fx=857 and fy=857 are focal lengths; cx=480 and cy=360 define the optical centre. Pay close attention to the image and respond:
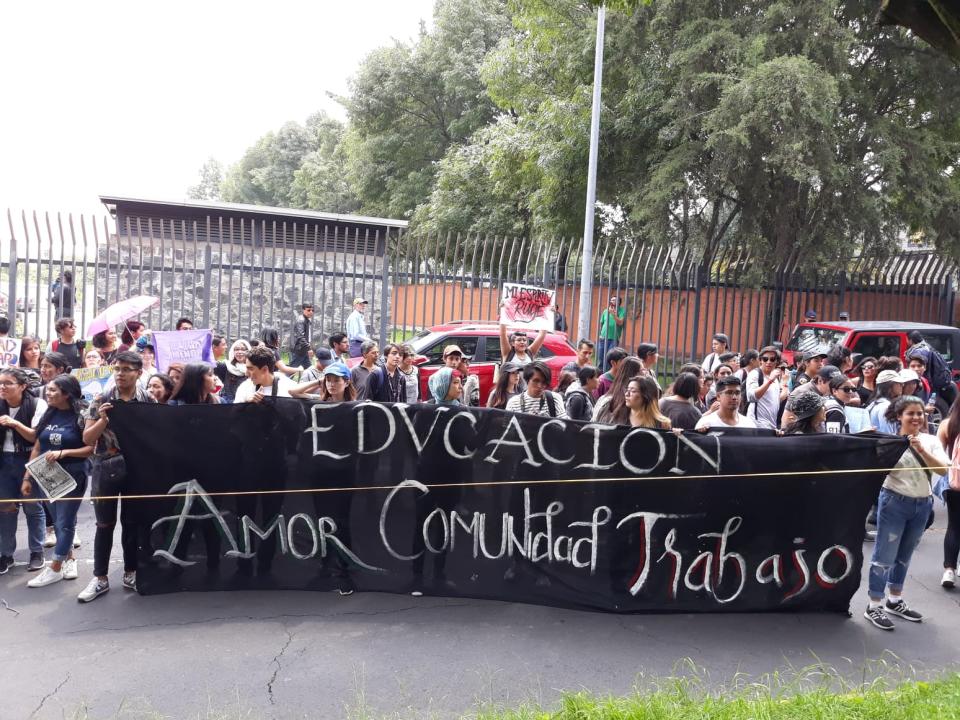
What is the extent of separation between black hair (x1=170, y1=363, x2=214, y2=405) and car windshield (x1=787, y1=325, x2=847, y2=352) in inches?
385

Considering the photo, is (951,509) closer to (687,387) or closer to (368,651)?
(687,387)

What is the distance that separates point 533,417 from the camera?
591 centimetres

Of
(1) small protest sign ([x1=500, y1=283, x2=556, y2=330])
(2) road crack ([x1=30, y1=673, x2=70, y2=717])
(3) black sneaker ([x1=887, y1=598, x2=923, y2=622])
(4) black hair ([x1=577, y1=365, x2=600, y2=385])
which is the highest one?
(1) small protest sign ([x1=500, y1=283, x2=556, y2=330])

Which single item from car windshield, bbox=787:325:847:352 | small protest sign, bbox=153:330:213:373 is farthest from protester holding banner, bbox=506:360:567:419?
car windshield, bbox=787:325:847:352

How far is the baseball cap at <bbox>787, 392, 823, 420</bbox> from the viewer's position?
6.22m

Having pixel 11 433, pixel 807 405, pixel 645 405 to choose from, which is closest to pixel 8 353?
pixel 11 433

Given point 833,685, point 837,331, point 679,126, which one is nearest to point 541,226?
point 679,126

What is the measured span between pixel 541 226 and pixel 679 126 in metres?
5.47

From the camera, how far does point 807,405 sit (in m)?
6.23

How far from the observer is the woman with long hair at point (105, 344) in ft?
30.2

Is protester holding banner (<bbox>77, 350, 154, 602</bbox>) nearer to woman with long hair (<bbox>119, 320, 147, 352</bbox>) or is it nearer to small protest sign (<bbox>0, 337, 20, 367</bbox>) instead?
small protest sign (<bbox>0, 337, 20, 367</bbox>)

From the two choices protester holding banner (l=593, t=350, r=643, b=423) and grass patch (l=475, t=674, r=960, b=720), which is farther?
protester holding banner (l=593, t=350, r=643, b=423)

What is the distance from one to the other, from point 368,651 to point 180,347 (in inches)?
211

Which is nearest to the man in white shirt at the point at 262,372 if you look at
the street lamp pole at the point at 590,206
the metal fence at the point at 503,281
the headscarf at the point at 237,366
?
the headscarf at the point at 237,366
